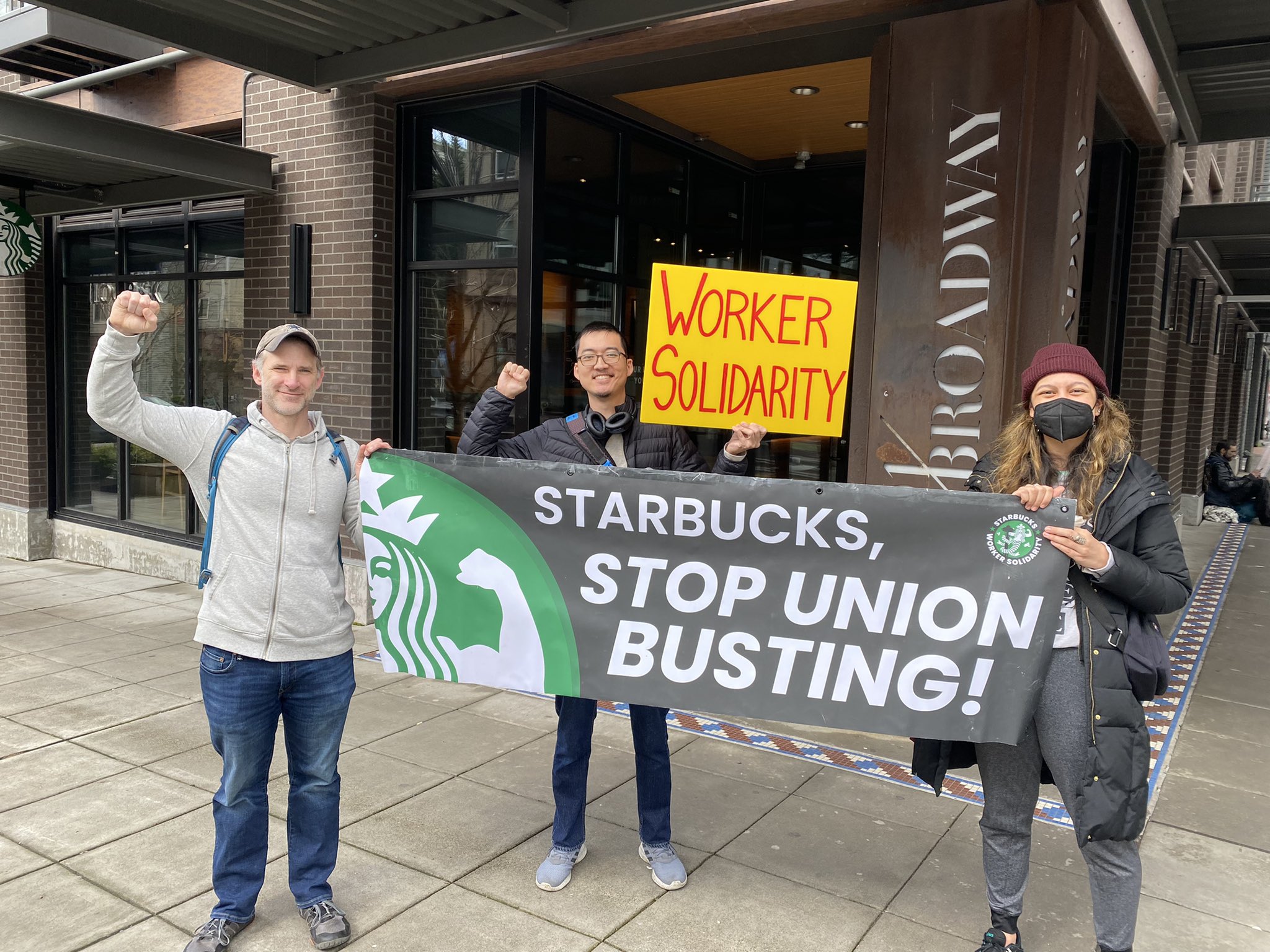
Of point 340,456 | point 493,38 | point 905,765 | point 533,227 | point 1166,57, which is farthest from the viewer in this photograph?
point 533,227

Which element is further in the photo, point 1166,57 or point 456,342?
point 456,342

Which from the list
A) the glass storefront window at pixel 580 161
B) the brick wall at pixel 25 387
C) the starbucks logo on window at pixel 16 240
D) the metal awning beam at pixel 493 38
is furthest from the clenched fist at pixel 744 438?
the brick wall at pixel 25 387

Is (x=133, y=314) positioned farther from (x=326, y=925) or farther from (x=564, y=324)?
(x=564, y=324)

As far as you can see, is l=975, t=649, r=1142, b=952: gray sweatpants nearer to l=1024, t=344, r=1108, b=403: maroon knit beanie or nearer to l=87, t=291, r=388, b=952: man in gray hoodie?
l=1024, t=344, r=1108, b=403: maroon knit beanie

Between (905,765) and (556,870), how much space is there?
202 cm

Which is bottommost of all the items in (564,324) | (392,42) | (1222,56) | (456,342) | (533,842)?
(533,842)

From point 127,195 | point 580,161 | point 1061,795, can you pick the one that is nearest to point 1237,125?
point 580,161

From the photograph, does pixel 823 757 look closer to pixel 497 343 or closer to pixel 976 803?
pixel 976 803

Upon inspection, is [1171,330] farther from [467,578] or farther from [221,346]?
[221,346]

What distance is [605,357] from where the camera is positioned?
3.38 meters

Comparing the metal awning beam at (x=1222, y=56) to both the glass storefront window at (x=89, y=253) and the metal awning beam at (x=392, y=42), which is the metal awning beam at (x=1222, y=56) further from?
the glass storefront window at (x=89, y=253)

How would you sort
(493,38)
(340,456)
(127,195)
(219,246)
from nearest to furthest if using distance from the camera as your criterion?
1. (340,456)
2. (493,38)
3. (127,195)
4. (219,246)

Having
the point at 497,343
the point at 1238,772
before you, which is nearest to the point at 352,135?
the point at 497,343

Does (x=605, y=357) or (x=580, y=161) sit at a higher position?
(x=580, y=161)
